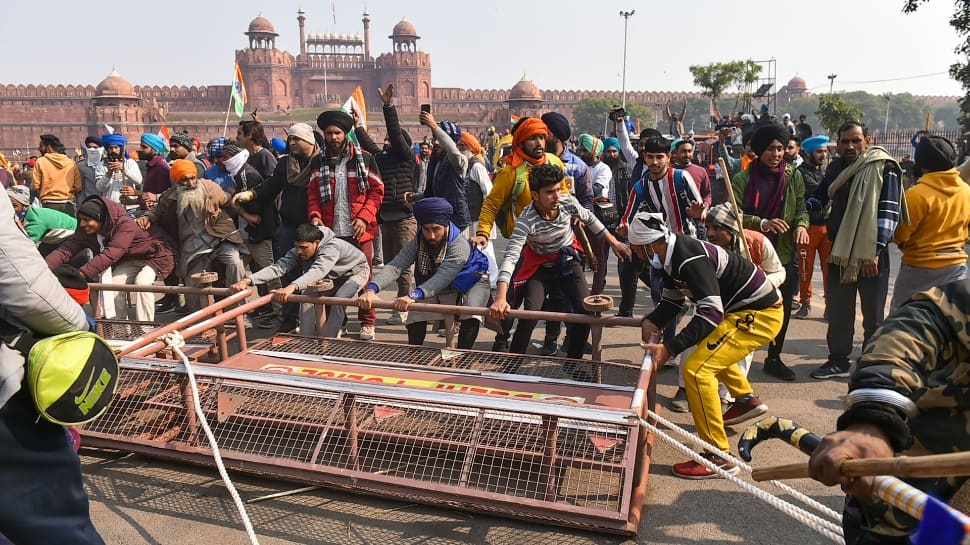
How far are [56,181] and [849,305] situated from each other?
8.95 metres

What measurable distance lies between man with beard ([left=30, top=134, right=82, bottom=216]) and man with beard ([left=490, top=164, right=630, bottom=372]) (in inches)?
250

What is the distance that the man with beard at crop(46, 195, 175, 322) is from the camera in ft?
20.6

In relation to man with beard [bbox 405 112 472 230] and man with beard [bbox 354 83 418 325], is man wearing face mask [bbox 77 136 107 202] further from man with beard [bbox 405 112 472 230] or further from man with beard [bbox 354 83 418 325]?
man with beard [bbox 405 112 472 230]

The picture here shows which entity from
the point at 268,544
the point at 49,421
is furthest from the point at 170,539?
the point at 49,421

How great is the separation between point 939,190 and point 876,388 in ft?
13.1

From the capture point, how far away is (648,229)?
3.85 metres

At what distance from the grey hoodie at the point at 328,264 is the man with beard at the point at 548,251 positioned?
1.52 m

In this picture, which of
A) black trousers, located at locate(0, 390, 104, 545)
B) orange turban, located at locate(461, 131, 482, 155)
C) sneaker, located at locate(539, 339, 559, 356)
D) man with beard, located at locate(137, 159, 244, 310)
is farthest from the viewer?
orange turban, located at locate(461, 131, 482, 155)

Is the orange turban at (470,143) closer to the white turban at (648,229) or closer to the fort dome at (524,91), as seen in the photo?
the white turban at (648,229)

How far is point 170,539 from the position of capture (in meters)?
3.29

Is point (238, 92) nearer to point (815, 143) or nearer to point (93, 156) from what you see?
point (93, 156)

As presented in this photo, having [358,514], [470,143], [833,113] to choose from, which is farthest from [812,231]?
[833,113]

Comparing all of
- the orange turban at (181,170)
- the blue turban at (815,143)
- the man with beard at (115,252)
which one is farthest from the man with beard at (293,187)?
the blue turban at (815,143)

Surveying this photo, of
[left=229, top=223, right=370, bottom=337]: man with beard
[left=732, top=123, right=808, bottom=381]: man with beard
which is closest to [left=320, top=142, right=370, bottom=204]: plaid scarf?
[left=229, top=223, right=370, bottom=337]: man with beard
